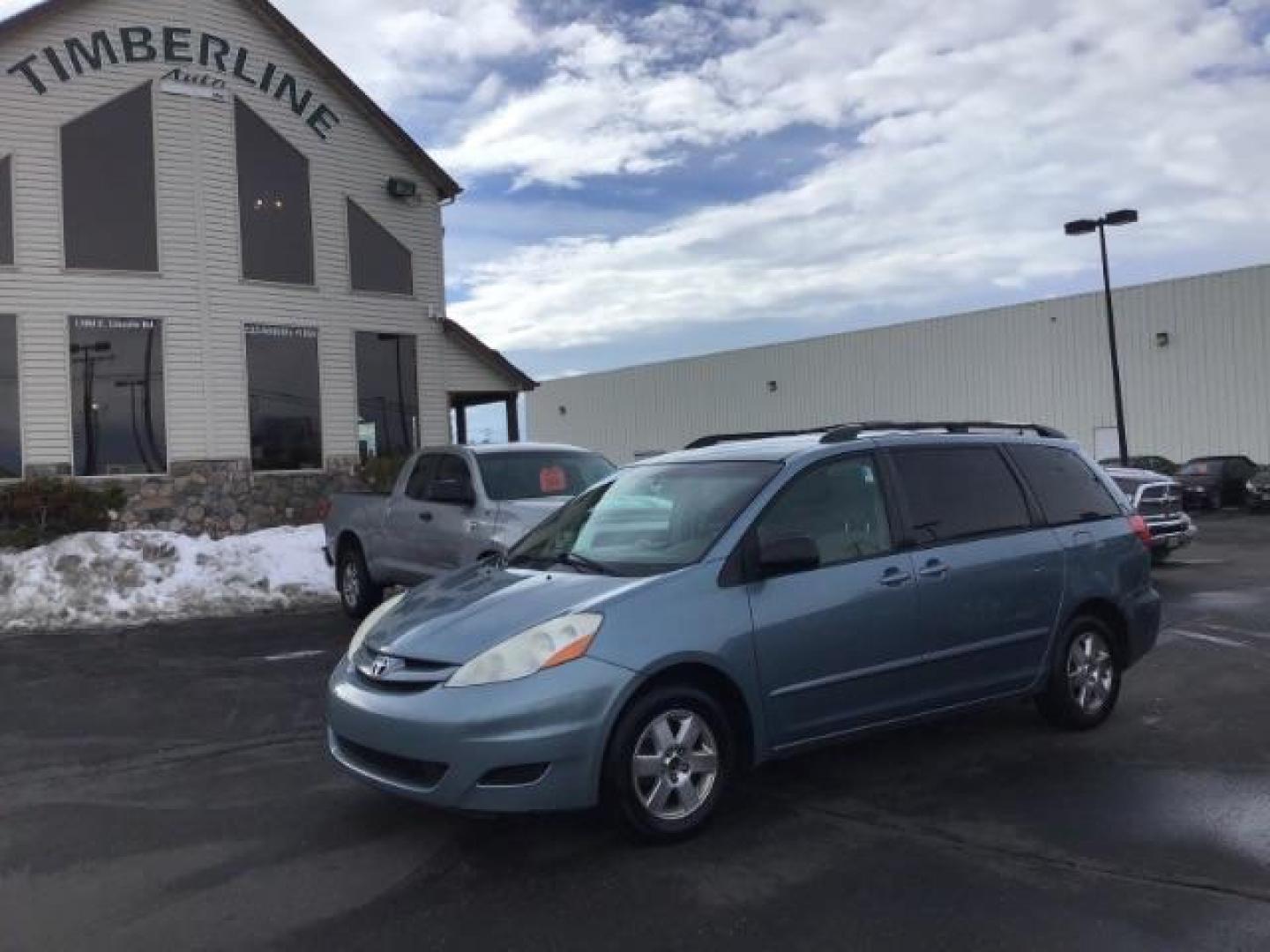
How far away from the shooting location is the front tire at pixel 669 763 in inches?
181

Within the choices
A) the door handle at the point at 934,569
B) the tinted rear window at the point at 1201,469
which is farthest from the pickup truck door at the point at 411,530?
the tinted rear window at the point at 1201,469

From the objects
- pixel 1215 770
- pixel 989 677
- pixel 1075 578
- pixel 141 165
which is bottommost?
pixel 1215 770

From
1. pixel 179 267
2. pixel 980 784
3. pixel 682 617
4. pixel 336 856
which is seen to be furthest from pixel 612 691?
pixel 179 267

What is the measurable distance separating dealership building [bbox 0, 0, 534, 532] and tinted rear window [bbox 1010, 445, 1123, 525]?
14.4 m

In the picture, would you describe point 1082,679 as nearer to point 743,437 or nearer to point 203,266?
point 743,437

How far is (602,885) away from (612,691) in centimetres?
72

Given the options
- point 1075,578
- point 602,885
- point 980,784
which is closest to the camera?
point 602,885

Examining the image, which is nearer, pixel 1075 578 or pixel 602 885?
pixel 602 885

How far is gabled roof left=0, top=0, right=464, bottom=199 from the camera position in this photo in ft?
62.6

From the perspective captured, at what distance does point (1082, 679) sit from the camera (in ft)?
21.1

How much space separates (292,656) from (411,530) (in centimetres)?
181

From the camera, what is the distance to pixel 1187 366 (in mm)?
36250

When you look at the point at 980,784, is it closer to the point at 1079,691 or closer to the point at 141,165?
the point at 1079,691

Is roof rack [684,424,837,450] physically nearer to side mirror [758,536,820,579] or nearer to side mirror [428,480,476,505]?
side mirror [758,536,820,579]
